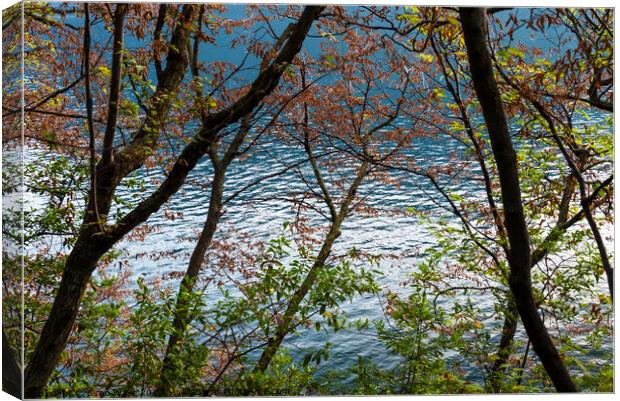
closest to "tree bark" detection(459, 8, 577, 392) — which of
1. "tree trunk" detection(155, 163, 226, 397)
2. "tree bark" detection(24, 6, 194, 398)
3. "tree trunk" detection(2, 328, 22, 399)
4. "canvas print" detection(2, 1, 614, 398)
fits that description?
"canvas print" detection(2, 1, 614, 398)

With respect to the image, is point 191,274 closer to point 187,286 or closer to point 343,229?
point 187,286

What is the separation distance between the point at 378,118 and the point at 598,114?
3.93ft

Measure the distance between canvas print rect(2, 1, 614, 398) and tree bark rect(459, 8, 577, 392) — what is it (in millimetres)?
1227

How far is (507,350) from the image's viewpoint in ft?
12.0

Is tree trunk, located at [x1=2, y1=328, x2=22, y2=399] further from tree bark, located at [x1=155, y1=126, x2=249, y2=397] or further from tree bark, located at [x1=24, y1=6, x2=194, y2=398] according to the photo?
tree bark, located at [x1=155, y1=126, x2=249, y2=397]

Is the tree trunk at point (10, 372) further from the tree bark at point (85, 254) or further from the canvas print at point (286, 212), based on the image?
the tree bark at point (85, 254)

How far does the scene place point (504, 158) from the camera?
7.02 ft

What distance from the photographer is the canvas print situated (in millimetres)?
3549

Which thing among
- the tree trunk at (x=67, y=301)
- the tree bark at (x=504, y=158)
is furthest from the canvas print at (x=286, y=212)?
the tree bark at (x=504, y=158)

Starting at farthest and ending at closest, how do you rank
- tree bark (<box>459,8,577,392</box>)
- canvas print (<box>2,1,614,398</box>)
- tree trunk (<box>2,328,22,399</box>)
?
1. canvas print (<box>2,1,614,398</box>)
2. tree trunk (<box>2,328,22,399</box>)
3. tree bark (<box>459,8,577,392</box>)

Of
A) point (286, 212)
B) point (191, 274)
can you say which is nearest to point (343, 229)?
point (286, 212)

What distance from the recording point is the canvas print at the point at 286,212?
3.55 meters

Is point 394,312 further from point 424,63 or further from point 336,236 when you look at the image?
point 424,63

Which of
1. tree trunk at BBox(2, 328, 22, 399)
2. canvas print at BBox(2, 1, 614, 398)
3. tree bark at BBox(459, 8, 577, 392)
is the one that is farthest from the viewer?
canvas print at BBox(2, 1, 614, 398)
